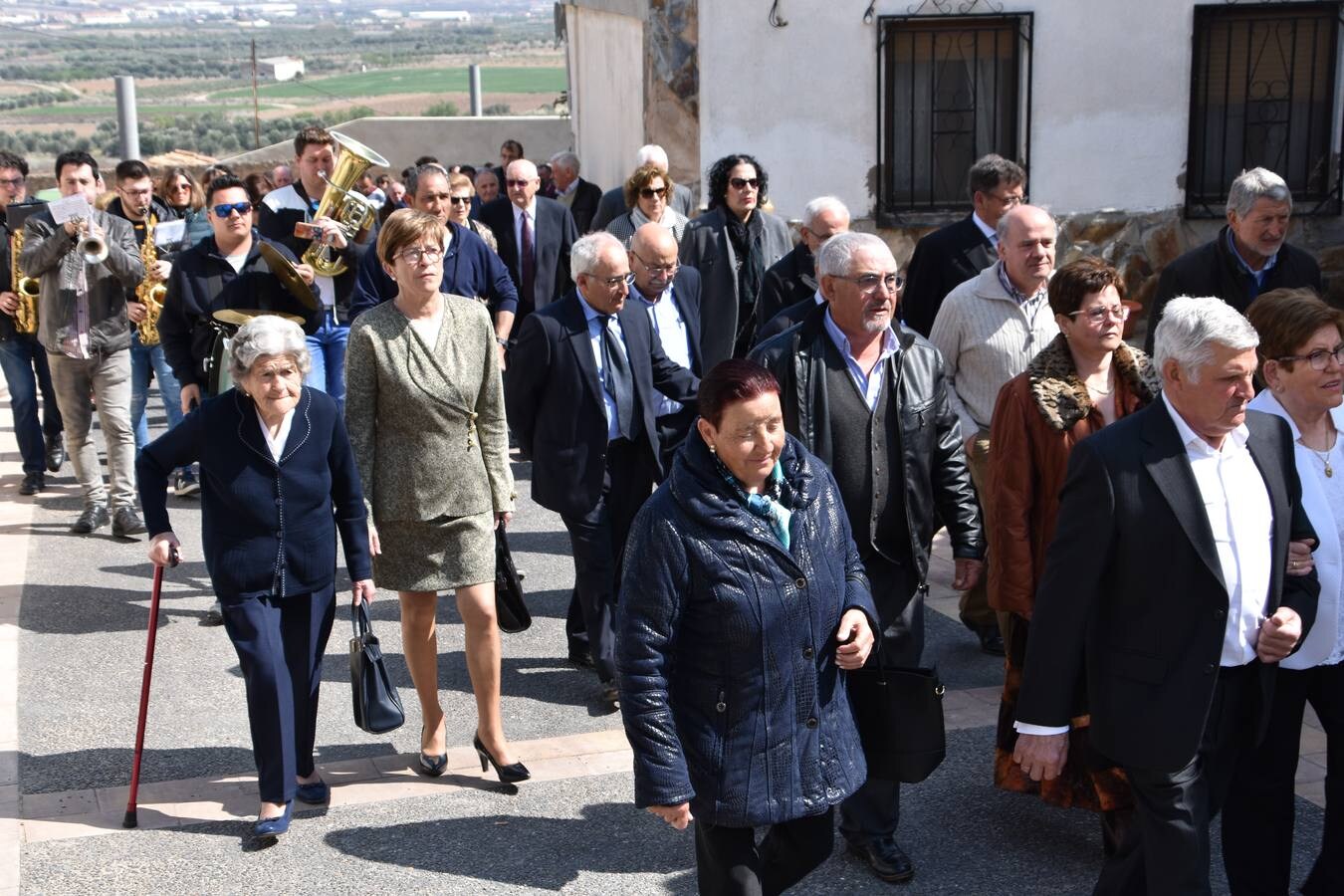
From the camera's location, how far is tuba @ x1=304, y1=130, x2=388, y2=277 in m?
8.10

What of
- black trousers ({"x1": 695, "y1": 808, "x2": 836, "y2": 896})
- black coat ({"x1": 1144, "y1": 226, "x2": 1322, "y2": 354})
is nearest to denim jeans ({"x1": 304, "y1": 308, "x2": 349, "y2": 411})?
black coat ({"x1": 1144, "y1": 226, "x2": 1322, "y2": 354})

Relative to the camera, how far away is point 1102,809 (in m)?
5.00

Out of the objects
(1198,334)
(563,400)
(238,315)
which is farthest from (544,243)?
(1198,334)

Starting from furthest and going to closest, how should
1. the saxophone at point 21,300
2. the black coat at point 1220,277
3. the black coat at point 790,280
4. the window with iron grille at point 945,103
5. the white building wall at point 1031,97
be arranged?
the window with iron grille at point 945,103, the white building wall at point 1031,97, the saxophone at point 21,300, the black coat at point 790,280, the black coat at point 1220,277

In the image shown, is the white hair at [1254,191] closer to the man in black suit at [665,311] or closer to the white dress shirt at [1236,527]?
the man in black suit at [665,311]

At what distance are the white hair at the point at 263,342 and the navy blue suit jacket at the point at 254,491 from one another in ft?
0.66

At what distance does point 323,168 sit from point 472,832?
4248mm

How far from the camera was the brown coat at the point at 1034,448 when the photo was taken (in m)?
5.07

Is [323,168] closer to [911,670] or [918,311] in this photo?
[918,311]

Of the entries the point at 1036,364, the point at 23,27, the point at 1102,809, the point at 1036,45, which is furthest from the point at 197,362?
the point at 23,27

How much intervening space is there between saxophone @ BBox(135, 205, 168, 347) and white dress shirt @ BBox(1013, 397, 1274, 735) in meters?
7.34

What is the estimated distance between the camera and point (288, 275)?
7523 mm

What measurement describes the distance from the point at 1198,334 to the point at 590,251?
2.89 meters

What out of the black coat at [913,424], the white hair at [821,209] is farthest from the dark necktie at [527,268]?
the black coat at [913,424]
